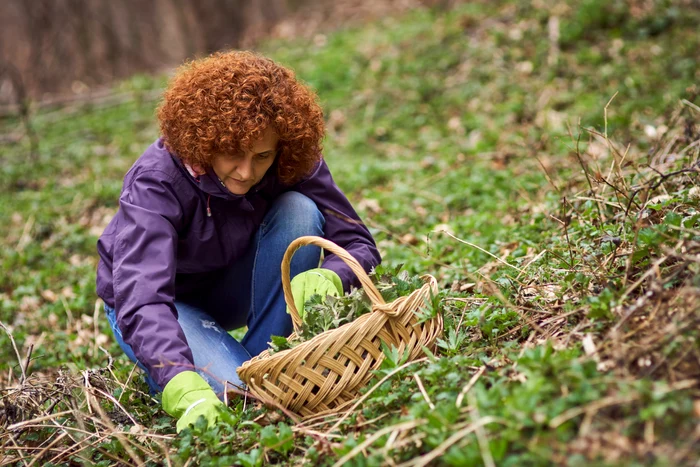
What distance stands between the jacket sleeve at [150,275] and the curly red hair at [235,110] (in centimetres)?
20

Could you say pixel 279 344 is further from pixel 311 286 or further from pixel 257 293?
pixel 257 293

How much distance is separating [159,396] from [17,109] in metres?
7.94

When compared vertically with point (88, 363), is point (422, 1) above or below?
above

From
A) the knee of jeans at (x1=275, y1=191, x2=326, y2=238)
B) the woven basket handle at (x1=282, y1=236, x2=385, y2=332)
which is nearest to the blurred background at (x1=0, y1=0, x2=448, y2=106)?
the knee of jeans at (x1=275, y1=191, x2=326, y2=238)

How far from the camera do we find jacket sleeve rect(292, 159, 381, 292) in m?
2.64

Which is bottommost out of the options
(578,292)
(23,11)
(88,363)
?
(88,363)

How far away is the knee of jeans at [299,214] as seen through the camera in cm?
261

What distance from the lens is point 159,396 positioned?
226 cm

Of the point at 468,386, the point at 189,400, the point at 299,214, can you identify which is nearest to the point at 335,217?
the point at 299,214

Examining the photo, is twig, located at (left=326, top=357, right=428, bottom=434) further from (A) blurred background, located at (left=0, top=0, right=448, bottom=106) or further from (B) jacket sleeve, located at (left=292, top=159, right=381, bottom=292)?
(A) blurred background, located at (left=0, top=0, right=448, bottom=106)

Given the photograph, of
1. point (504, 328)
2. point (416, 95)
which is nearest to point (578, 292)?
point (504, 328)

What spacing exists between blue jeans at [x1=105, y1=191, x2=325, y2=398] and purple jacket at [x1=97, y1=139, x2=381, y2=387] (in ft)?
0.25

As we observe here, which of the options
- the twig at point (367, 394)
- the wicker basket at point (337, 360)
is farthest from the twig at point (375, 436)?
the wicker basket at point (337, 360)

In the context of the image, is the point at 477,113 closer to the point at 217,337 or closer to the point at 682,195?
the point at 682,195
